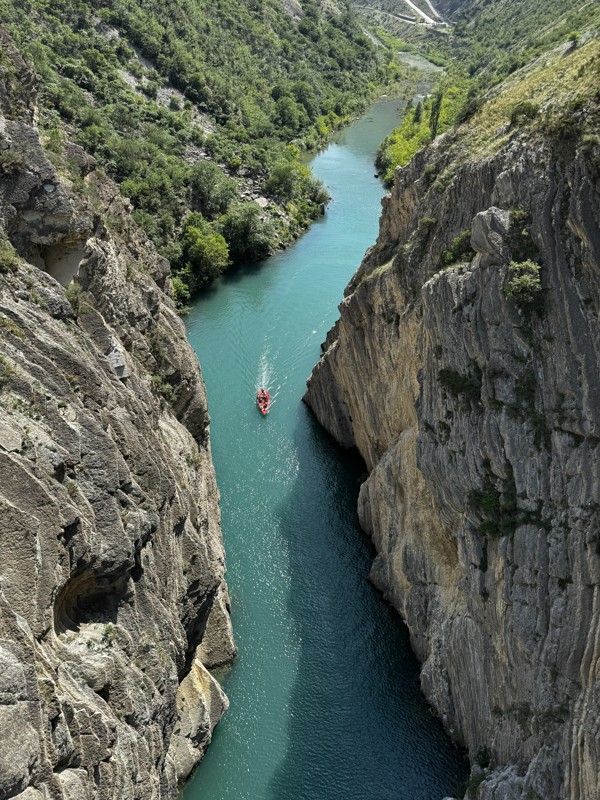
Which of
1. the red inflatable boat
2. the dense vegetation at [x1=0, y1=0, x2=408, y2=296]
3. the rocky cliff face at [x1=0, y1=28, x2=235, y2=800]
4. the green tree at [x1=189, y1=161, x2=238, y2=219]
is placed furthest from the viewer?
the green tree at [x1=189, y1=161, x2=238, y2=219]

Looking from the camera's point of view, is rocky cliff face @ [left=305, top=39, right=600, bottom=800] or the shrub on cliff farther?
the shrub on cliff

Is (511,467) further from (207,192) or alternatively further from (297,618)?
(207,192)

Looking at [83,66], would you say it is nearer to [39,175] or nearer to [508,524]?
[39,175]

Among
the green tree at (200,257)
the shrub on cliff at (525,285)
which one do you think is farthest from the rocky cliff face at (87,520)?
the green tree at (200,257)

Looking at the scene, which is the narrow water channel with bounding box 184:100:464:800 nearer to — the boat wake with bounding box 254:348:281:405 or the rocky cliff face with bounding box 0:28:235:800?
the boat wake with bounding box 254:348:281:405

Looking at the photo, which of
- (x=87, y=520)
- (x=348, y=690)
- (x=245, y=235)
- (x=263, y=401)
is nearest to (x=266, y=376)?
(x=263, y=401)

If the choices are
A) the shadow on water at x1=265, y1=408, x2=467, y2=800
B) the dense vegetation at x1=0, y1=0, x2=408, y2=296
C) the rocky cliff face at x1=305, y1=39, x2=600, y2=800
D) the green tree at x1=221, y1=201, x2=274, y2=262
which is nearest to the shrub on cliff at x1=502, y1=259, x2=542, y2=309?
the rocky cliff face at x1=305, y1=39, x2=600, y2=800
